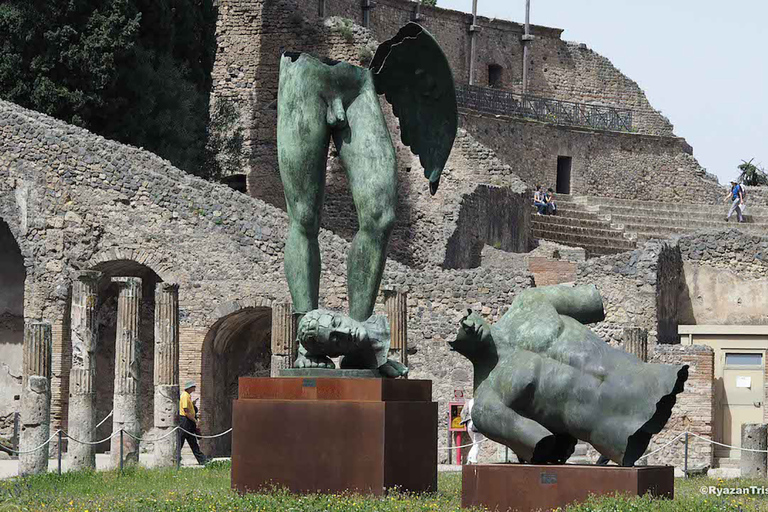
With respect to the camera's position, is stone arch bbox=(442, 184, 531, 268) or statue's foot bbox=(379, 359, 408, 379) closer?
statue's foot bbox=(379, 359, 408, 379)

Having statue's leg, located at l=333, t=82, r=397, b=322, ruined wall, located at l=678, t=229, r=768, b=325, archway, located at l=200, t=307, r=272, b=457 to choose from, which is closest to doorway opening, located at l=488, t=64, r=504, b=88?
ruined wall, located at l=678, t=229, r=768, b=325

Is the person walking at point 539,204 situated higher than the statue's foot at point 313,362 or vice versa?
the person walking at point 539,204

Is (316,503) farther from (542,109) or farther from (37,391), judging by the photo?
(542,109)

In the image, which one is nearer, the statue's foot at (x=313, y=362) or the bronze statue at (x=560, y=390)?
the bronze statue at (x=560, y=390)

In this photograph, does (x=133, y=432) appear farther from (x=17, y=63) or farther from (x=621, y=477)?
(x=621, y=477)

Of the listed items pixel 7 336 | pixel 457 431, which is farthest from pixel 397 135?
pixel 457 431

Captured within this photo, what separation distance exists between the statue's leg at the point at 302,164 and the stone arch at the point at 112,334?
16183 millimetres

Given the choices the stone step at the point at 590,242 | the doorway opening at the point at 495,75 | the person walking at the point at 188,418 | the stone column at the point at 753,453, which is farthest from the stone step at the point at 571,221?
the stone column at the point at 753,453

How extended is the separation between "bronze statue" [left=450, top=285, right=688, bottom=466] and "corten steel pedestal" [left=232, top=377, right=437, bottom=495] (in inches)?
22.1

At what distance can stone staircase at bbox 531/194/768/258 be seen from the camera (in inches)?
1358

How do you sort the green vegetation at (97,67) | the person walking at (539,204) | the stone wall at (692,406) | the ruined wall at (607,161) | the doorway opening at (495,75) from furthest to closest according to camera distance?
the doorway opening at (495,75)
the ruined wall at (607,161)
the person walking at (539,204)
the green vegetation at (97,67)
the stone wall at (692,406)

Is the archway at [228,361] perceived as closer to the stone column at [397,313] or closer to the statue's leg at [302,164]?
the stone column at [397,313]

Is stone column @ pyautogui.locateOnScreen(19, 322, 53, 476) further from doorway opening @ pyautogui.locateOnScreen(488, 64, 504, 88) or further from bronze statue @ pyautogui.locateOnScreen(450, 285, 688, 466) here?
doorway opening @ pyautogui.locateOnScreen(488, 64, 504, 88)

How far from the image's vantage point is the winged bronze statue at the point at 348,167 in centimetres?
913
